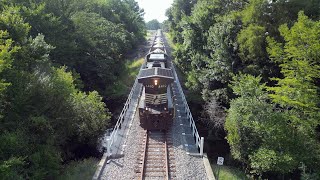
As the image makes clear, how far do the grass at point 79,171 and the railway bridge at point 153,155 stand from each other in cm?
48

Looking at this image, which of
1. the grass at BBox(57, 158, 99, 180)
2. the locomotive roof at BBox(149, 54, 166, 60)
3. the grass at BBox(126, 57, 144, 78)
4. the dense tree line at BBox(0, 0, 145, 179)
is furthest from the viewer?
the grass at BBox(126, 57, 144, 78)

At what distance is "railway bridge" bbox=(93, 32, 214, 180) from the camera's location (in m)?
14.7

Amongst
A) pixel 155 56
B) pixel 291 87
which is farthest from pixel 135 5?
pixel 291 87

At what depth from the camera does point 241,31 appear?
21.2 m

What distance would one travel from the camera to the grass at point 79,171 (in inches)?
573

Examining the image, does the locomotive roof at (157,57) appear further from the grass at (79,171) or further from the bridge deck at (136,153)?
the grass at (79,171)

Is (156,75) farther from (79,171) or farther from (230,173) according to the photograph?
(79,171)

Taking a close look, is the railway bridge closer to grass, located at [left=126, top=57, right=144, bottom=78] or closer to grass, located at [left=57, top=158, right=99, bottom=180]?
grass, located at [left=57, top=158, right=99, bottom=180]

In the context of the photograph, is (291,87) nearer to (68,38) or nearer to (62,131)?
(62,131)

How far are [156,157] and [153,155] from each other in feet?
0.97

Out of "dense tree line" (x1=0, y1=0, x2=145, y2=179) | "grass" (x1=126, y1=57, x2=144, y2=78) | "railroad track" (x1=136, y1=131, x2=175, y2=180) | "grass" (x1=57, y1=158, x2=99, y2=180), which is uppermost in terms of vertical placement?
"grass" (x1=126, y1=57, x2=144, y2=78)

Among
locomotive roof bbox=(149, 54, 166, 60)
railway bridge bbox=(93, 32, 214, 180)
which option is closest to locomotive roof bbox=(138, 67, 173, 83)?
railway bridge bbox=(93, 32, 214, 180)

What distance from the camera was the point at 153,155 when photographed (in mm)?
16734

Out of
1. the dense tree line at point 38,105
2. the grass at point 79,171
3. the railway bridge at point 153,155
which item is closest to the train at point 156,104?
the railway bridge at point 153,155
